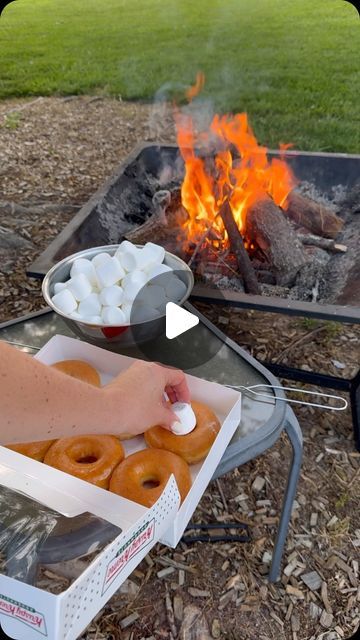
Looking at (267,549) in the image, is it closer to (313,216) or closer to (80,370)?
(80,370)

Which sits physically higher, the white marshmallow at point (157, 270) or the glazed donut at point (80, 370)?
the white marshmallow at point (157, 270)

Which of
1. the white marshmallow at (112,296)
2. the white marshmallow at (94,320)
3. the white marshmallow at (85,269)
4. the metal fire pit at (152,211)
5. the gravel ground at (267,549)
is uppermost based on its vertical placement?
the white marshmallow at (85,269)

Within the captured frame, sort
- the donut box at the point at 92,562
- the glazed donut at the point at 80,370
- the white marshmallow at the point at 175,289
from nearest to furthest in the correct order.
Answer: the donut box at the point at 92,562 → the glazed donut at the point at 80,370 → the white marshmallow at the point at 175,289

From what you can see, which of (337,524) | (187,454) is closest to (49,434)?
(187,454)

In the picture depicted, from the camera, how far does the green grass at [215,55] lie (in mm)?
4703

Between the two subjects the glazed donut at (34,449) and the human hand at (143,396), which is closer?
the human hand at (143,396)

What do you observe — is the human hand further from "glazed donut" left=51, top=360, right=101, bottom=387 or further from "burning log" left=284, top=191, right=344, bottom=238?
"burning log" left=284, top=191, right=344, bottom=238

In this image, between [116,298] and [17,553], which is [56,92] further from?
[17,553]

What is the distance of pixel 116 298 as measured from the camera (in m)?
1.54

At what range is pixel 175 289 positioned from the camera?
1614 mm

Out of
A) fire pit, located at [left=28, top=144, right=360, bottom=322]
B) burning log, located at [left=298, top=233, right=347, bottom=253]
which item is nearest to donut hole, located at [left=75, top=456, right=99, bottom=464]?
fire pit, located at [left=28, top=144, right=360, bottom=322]

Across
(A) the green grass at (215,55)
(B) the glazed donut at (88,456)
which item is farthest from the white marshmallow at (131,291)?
(A) the green grass at (215,55)

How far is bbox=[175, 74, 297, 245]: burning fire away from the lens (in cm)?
253

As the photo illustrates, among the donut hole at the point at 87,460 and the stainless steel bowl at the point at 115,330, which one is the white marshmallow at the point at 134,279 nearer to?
the stainless steel bowl at the point at 115,330
